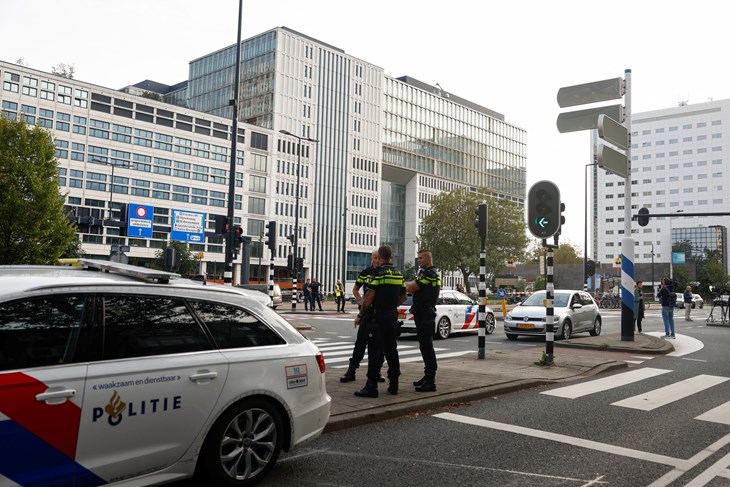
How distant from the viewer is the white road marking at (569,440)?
17.5 feet

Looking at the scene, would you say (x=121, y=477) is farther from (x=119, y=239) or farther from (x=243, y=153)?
(x=243, y=153)

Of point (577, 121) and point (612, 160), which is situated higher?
point (577, 121)

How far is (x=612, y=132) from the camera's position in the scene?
14375mm

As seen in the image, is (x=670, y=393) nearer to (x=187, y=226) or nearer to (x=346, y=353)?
(x=346, y=353)

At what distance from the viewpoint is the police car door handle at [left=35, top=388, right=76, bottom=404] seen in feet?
10.9

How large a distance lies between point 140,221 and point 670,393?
46437mm

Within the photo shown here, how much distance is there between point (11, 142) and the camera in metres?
30.3

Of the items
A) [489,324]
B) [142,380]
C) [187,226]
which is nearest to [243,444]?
[142,380]

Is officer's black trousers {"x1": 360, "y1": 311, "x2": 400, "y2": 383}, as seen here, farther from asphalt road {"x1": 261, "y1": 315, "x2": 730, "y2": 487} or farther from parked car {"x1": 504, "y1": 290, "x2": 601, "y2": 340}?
parked car {"x1": 504, "y1": 290, "x2": 601, "y2": 340}

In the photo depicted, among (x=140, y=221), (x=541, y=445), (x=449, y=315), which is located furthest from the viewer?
(x=140, y=221)

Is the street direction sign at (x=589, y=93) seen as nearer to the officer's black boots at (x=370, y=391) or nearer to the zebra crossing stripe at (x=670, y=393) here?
the zebra crossing stripe at (x=670, y=393)

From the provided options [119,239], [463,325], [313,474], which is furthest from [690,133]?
[313,474]

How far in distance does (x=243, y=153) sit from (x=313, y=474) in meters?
77.9

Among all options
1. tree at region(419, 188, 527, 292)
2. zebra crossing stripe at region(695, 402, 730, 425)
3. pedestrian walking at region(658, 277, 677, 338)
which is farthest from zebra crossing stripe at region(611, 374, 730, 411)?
tree at region(419, 188, 527, 292)
